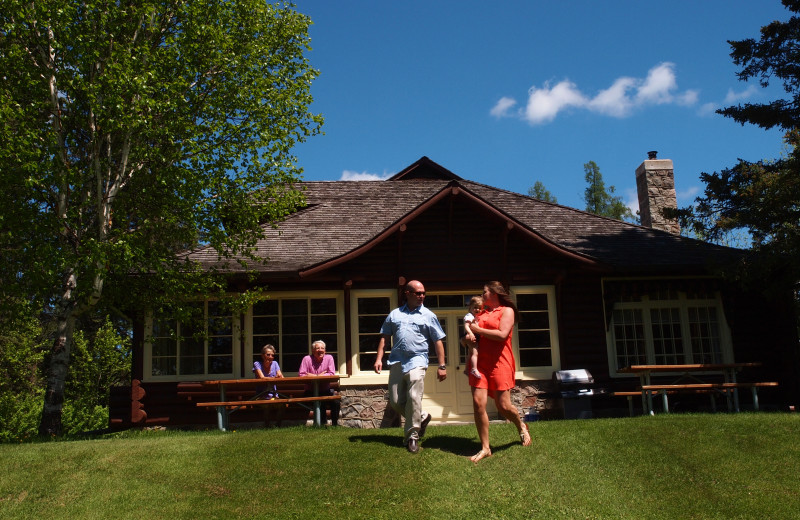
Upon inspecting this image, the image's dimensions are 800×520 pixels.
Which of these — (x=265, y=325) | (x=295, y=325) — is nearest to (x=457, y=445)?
(x=295, y=325)

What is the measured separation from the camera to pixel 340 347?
1300cm

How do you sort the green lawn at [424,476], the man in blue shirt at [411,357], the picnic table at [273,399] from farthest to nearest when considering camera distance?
the picnic table at [273,399] → the man in blue shirt at [411,357] → the green lawn at [424,476]

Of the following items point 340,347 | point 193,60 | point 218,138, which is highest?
point 193,60

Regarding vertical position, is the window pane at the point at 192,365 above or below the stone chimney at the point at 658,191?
below

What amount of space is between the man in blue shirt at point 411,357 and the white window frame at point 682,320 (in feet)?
20.9

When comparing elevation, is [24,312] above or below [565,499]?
above

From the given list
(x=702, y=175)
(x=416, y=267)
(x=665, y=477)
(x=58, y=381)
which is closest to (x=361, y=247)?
(x=416, y=267)

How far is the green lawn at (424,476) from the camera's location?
6.63 meters

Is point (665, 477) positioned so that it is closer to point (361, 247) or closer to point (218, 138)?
point (361, 247)

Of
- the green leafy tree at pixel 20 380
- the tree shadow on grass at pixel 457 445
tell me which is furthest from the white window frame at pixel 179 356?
the green leafy tree at pixel 20 380

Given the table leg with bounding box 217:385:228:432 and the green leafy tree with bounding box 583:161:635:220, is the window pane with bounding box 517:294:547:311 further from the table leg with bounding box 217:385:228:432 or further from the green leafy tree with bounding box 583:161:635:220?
the green leafy tree with bounding box 583:161:635:220

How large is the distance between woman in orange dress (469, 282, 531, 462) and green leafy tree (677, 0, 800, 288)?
22.5 ft

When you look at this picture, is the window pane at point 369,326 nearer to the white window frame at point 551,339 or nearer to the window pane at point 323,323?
the window pane at point 323,323

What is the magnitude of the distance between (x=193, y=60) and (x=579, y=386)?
27.4 ft
